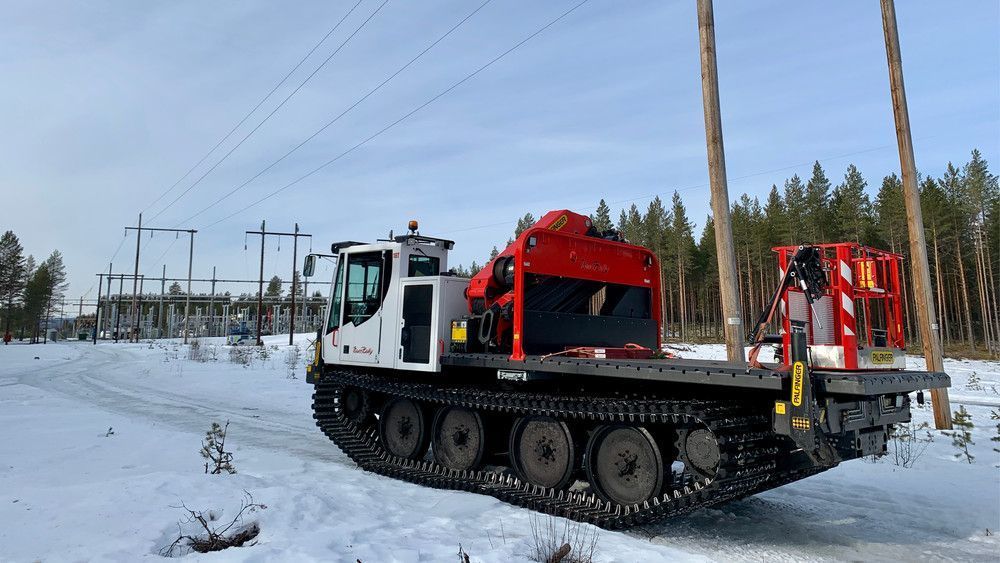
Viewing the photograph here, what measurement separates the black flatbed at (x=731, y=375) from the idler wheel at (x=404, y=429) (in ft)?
6.92

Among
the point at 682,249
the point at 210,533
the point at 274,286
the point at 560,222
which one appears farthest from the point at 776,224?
the point at 274,286

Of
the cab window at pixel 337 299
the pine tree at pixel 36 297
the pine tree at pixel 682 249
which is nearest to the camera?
the cab window at pixel 337 299

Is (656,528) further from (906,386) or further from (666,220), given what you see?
(666,220)

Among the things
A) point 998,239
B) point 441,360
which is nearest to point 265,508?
point 441,360

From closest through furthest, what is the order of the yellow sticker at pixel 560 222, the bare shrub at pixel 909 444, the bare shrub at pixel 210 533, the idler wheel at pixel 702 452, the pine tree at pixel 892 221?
the bare shrub at pixel 210 533 → the idler wheel at pixel 702 452 → the yellow sticker at pixel 560 222 → the bare shrub at pixel 909 444 → the pine tree at pixel 892 221

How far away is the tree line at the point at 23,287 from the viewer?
58.2m

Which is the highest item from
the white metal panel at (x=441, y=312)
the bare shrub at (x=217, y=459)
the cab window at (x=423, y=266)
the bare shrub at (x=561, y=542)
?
the cab window at (x=423, y=266)

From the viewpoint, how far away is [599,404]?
5.59 metres

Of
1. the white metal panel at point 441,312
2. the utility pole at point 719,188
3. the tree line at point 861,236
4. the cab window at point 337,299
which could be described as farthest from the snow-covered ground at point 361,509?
the tree line at point 861,236

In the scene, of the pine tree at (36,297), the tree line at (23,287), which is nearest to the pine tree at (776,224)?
the tree line at (23,287)

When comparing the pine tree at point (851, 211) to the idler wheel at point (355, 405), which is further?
the pine tree at point (851, 211)

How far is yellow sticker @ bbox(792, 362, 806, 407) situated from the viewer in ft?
14.3

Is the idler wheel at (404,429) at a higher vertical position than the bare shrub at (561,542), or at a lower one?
higher

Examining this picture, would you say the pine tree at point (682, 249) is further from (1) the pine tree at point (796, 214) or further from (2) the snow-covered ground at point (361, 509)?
(2) the snow-covered ground at point (361, 509)
